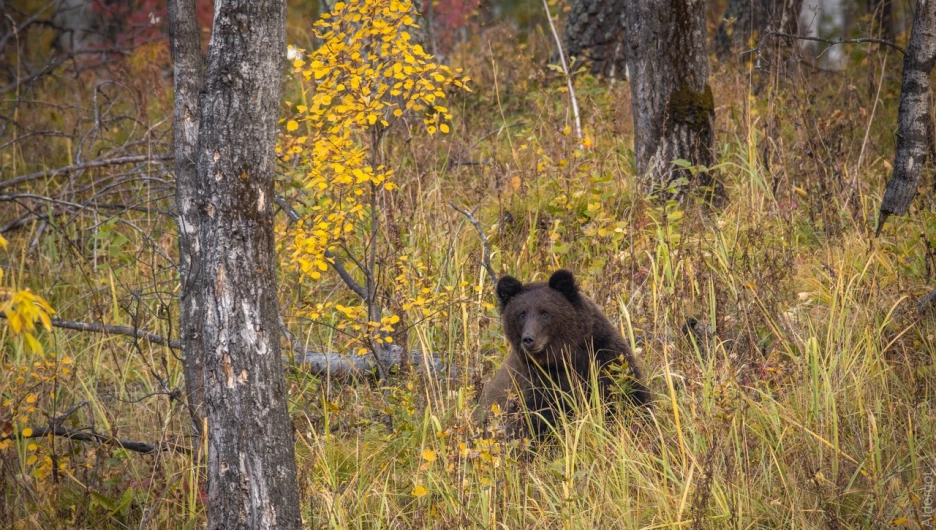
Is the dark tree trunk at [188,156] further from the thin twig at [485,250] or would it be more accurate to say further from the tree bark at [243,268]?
the thin twig at [485,250]

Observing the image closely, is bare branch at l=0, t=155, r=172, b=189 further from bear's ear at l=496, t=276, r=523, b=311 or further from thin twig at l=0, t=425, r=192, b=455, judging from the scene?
bear's ear at l=496, t=276, r=523, b=311

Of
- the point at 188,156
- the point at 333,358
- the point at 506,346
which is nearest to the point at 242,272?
the point at 188,156

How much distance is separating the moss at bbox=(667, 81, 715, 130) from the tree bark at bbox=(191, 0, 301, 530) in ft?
13.5

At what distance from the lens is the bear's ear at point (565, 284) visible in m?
5.46

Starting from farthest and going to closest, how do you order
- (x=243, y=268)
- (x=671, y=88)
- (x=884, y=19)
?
1. (x=884, y=19)
2. (x=671, y=88)
3. (x=243, y=268)

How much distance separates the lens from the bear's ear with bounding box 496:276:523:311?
567cm

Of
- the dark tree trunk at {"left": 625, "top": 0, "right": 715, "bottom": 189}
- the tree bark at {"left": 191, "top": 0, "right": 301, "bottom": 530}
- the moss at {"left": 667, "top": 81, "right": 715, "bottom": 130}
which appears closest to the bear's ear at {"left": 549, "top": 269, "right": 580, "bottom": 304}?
the dark tree trunk at {"left": 625, "top": 0, "right": 715, "bottom": 189}

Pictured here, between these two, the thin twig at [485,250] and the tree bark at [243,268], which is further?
the thin twig at [485,250]

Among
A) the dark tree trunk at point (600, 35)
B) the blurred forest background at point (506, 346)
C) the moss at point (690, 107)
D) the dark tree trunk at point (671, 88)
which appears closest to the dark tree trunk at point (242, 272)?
the blurred forest background at point (506, 346)

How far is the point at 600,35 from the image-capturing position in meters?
10.5

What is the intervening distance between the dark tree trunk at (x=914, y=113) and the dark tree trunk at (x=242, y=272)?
3816 mm

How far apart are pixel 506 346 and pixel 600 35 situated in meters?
5.43

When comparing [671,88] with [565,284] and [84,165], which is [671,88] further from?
[84,165]

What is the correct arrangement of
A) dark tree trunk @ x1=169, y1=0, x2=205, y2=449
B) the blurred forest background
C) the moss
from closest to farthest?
1. the blurred forest background
2. dark tree trunk @ x1=169, y1=0, x2=205, y2=449
3. the moss
